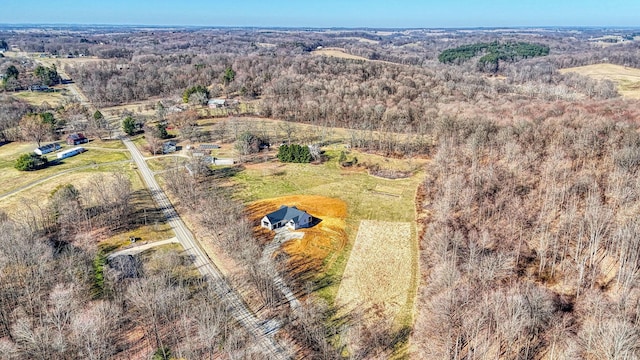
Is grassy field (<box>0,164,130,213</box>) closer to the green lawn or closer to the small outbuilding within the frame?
the small outbuilding

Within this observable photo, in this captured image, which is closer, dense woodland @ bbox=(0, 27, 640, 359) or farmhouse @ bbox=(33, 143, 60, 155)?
dense woodland @ bbox=(0, 27, 640, 359)

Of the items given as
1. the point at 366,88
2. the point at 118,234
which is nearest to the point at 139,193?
the point at 118,234

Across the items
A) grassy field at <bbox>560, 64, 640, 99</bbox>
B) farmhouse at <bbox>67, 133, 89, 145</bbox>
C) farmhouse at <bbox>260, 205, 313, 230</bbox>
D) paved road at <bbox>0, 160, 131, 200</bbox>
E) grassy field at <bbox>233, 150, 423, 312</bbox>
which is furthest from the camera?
grassy field at <bbox>560, 64, 640, 99</bbox>

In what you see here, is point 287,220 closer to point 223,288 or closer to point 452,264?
point 223,288

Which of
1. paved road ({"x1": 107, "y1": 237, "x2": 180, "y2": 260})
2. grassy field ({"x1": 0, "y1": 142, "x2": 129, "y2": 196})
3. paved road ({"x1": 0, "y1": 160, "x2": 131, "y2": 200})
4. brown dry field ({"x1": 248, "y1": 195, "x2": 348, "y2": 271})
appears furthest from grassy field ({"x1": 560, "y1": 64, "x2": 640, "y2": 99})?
grassy field ({"x1": 0, "y1": 142, "x2": 129, "y2": 196})

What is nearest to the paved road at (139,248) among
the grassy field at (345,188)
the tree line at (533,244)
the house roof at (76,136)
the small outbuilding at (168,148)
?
the grassy field at (345,188)

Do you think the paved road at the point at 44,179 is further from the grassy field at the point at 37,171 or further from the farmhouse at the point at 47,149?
the farmhouse at the point at 47,149

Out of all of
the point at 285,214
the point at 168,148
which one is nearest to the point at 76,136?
the point at 168,148
